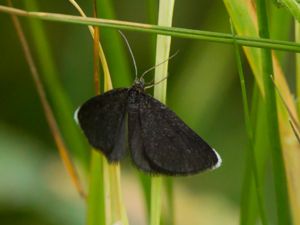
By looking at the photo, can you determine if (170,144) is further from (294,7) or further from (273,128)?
(294,7)

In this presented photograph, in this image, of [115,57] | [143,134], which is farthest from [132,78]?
[143,134]

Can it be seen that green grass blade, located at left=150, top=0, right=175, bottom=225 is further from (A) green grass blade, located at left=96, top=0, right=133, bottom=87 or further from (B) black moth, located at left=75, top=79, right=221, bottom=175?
(A) green grass blade, located at left=96, top=0, right=133, bottom=87

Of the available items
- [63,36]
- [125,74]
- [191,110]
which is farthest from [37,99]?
[125,74]

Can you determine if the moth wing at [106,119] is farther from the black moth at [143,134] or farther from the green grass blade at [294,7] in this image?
the green grass blade at [294,7]

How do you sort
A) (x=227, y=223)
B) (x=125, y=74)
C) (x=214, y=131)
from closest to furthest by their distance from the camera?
(x=125, y=74), (x=227, y=223), (x=214, y=131)

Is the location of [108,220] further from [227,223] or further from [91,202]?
[227,223]

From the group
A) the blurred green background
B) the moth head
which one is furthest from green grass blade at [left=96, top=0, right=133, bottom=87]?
the blurred green background
